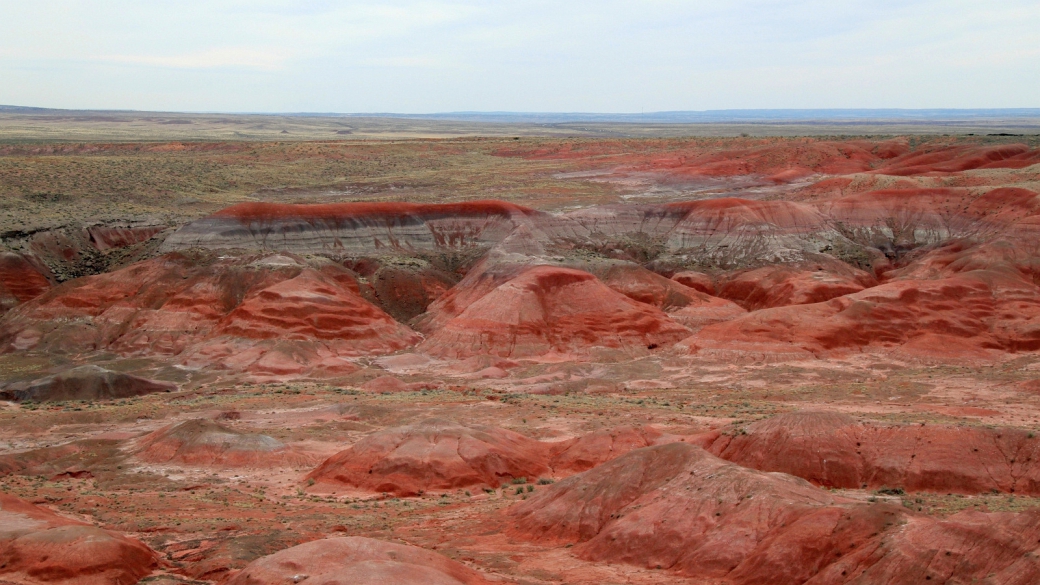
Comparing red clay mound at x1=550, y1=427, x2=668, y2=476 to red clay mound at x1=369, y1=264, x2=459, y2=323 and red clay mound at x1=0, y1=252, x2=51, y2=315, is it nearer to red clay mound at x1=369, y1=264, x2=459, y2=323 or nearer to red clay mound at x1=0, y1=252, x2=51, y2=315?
red clay mound at x1=369, y1=264, x2=459, y2=323

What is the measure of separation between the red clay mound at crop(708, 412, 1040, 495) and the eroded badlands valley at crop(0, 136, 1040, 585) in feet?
0.36

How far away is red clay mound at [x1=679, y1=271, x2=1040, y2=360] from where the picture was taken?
56844mm

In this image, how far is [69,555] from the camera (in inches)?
865

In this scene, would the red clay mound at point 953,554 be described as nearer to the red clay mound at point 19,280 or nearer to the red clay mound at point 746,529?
the red clay mound at point 746,529

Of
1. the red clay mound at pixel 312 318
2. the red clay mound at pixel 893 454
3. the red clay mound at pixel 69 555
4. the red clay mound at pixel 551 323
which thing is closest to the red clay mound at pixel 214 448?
the red clay mound at pixel 69 555

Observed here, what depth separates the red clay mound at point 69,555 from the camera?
2158 cm

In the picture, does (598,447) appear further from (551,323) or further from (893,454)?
(551,323)

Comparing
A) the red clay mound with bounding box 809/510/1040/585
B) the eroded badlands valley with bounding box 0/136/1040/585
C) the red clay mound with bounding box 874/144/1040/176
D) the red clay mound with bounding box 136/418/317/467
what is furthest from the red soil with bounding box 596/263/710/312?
the red clay mound with bounding box 809/510/1040/585

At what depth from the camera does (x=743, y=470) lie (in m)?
25.3

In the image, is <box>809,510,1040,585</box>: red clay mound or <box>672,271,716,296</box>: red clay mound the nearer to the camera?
<box>809,510,1040,585</box>: red clay mound

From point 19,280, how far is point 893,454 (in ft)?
194

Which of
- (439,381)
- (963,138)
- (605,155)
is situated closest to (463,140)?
(605,155)

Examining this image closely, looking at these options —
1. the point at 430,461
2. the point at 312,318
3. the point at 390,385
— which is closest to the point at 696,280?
the point at 312,318

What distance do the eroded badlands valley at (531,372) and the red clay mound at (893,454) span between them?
0.11 metres
